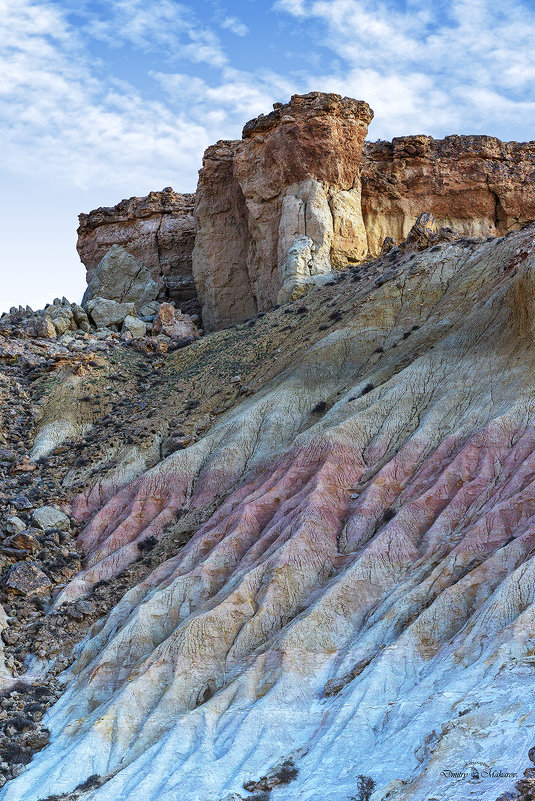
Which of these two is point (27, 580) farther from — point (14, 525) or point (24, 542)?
point (14, 525)

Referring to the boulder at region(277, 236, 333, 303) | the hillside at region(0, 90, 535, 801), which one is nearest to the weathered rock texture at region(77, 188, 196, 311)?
the boulder at region(277, 236, 333, 303)

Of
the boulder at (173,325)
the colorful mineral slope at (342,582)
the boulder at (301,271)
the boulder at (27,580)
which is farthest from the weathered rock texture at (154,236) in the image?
the boulder at (27,580)

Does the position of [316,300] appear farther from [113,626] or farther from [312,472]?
[113,626]

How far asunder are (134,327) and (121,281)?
6187mm

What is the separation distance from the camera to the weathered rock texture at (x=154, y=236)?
5909 centimetres

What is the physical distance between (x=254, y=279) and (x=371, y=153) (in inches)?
376

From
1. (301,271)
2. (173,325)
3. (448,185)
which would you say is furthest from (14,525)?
(448,185)

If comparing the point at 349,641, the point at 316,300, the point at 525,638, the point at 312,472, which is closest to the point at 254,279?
the point at 316,300

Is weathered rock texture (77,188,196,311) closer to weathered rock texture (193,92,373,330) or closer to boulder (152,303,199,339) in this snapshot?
boulder (152,303,199,339)

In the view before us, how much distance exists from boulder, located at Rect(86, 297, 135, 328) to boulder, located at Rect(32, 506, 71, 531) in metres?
18.6

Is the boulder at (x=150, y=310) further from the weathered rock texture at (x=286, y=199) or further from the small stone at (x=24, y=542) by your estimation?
the small stone at (x=24, y=542)

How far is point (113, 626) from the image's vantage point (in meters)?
28.7

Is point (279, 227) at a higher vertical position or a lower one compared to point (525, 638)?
higher

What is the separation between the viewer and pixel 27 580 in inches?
1261
